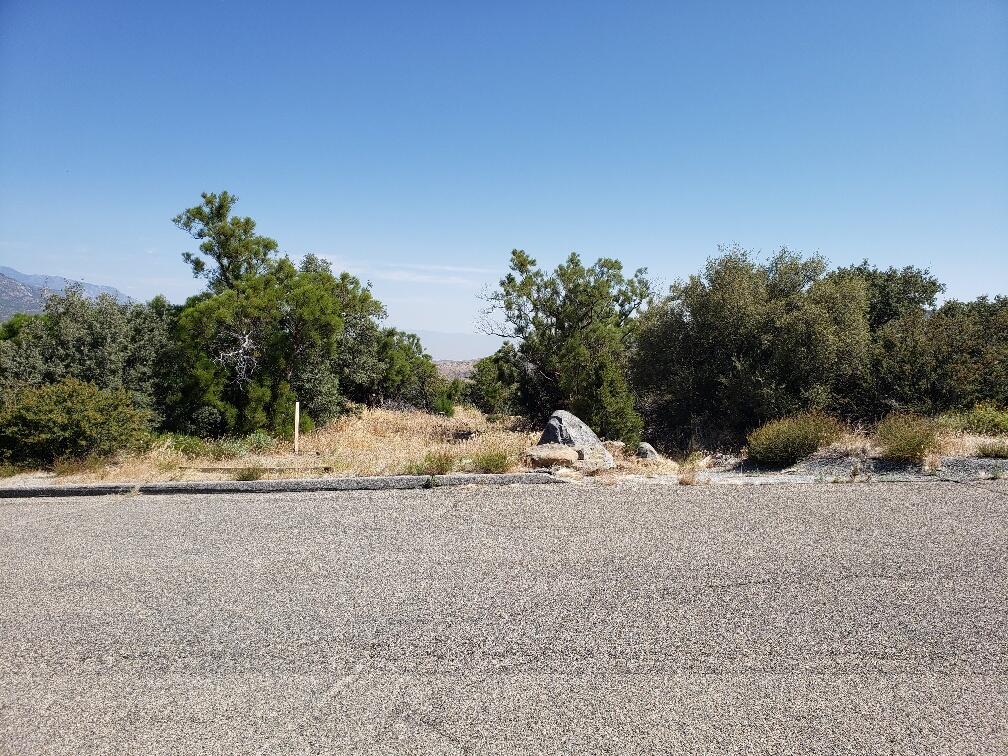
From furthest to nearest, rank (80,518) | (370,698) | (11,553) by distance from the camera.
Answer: (80,518), (11,553), (370,698)

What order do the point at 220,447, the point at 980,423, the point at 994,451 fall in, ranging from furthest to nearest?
the point at 980,423
the point at 220,447
the point at 994,451

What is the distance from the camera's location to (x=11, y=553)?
5.12 m

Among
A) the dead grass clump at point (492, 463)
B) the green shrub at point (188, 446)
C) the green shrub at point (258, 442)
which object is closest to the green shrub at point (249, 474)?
the green shrub at point (188, 446)

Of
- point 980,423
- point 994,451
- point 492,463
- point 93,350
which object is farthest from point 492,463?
point 93,350

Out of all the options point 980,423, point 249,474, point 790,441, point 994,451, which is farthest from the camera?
point 980,423

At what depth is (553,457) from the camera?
798 cm

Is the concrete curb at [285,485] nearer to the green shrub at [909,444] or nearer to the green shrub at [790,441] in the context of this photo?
the green shrub at [790,441]

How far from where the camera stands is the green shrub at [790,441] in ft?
29.6

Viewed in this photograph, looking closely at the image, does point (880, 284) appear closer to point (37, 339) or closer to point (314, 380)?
point (314, 380)

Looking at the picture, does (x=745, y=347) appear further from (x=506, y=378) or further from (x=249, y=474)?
(x=249, y=474)

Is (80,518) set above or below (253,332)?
below

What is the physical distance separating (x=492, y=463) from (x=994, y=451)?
7168mm

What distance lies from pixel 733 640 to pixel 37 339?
14.3 metres

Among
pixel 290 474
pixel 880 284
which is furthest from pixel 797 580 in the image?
pixel 880 284
